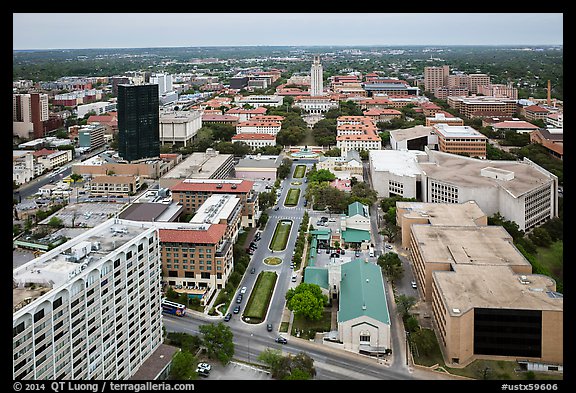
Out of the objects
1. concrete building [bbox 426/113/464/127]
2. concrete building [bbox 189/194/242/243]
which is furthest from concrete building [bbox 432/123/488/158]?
concrete building [bbox 189/194/242/243]

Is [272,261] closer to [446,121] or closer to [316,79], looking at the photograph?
[446,121]

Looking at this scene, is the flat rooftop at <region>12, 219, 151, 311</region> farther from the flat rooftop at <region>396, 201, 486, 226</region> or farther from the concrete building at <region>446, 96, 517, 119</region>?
the concrete building at <region>446, 96, 517, 119</region>

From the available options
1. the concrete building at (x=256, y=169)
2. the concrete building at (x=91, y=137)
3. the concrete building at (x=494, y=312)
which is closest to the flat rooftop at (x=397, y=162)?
the concrete building at (x=256, y=169)

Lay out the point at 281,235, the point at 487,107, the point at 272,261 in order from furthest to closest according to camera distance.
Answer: the point at 487,107, the point at 281,235, the point at 272,261

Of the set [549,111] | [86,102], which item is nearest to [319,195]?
[549,111]

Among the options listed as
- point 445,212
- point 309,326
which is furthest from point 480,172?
point 309,326

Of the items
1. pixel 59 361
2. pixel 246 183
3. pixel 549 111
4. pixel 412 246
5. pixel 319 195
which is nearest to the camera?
pixel 59 361
